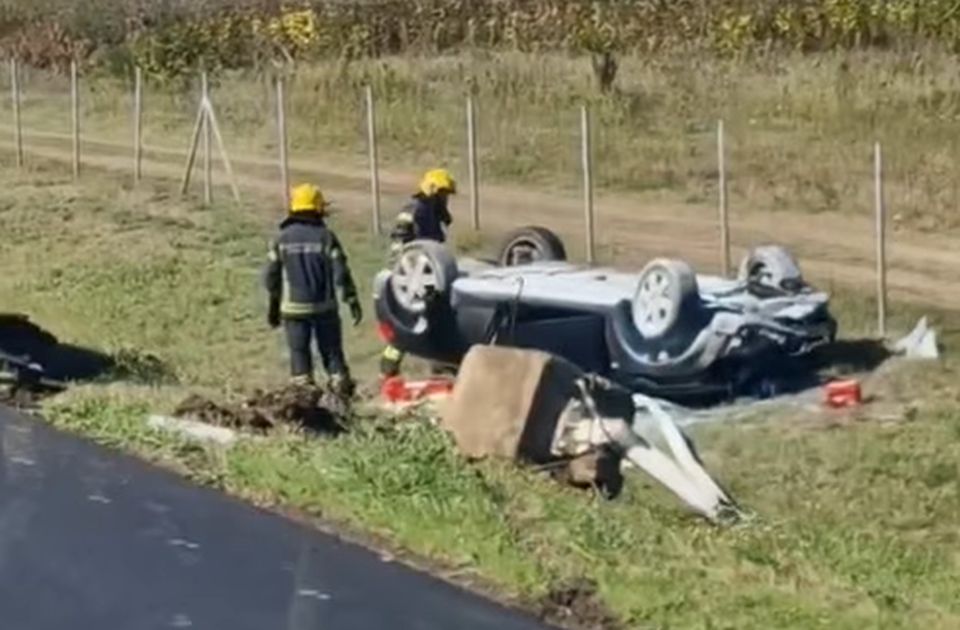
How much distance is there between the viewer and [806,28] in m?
36.5

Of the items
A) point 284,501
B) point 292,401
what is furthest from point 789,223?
point 284,501

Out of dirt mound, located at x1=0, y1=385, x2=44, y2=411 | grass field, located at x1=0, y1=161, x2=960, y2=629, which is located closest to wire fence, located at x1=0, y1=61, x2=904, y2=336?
grass field, located at x1=0, y1=161, x2=960, y2=629

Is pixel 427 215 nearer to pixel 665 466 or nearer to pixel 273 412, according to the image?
pixel 273 412

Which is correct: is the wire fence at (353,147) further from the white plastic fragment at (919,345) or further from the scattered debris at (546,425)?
the scattered debris at (546,425)

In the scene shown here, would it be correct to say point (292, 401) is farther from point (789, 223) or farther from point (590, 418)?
point (789, 223)

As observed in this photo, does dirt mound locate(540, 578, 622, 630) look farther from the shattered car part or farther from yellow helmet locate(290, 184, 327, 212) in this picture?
yellow helmet locate(290, 184, 327, 212)

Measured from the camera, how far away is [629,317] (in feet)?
53.1

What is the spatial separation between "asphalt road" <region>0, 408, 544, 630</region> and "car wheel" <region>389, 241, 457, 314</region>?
5.66 m

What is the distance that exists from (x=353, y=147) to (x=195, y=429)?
19661 millimetres

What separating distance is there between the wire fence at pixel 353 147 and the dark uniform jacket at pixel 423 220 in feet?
11.2

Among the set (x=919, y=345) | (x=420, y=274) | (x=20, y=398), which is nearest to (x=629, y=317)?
(x=420, y=274)

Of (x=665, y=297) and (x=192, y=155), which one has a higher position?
(x=192, y=155)

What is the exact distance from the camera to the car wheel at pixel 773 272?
16.9 meters

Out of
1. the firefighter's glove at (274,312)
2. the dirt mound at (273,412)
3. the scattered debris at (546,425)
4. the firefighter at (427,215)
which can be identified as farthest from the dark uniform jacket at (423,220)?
the scattered debris at (546,425)
